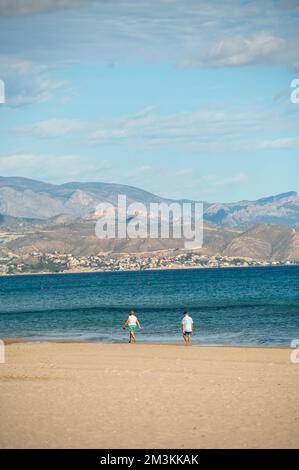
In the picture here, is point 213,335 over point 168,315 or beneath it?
beneath

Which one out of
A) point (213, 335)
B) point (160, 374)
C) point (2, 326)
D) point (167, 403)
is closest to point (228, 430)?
point (167, 403)

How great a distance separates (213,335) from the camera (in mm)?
53062

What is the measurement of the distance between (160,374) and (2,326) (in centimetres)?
4476

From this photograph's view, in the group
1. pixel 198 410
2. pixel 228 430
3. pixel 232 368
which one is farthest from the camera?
pixel 232 368

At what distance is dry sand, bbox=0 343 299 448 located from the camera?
52.5 ft

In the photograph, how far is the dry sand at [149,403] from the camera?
1599cm

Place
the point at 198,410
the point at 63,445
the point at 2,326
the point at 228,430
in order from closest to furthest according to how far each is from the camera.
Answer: the point at 63,445, the point at 228,430, the point at 198,410, the point at 2,326

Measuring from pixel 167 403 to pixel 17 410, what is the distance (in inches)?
161

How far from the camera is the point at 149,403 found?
19875mm

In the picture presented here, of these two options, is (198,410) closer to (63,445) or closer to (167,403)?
(167,403)

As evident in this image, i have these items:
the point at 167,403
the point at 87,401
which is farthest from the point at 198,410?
the point at 87,401
